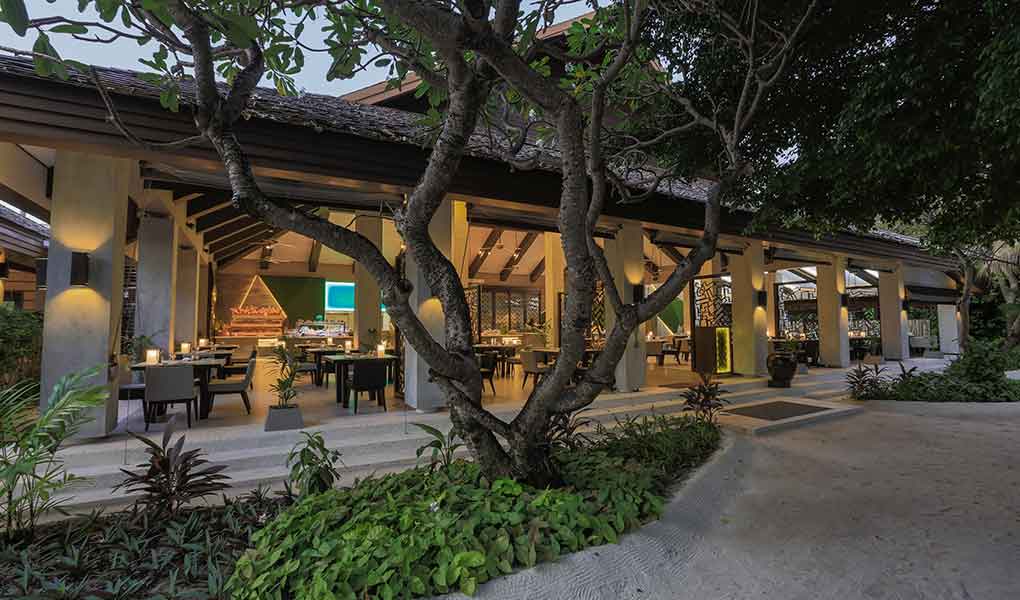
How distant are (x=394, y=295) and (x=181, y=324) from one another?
393 inches

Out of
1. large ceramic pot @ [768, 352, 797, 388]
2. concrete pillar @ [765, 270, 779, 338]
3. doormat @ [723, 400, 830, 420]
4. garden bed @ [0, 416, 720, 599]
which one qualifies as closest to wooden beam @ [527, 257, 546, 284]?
concrete pillar @ [765, 270, 779, 338]

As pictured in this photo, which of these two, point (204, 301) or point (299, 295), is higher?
point (299, 295)

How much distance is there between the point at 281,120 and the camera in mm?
5273

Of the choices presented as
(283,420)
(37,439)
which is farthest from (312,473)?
(283,420)

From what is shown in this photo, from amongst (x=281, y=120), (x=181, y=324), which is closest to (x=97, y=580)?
(x=281, y=120)

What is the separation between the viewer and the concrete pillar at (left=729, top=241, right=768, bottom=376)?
34.4 ft

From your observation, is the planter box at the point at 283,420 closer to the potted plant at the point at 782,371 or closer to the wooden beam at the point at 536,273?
the potted plant at the point at 782,371

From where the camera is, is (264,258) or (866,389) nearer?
(866,389)

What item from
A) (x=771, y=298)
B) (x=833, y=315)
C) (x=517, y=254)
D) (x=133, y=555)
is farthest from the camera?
(x=517, y=254)

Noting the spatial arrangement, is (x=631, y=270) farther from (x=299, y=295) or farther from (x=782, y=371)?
(x=299, y=295)

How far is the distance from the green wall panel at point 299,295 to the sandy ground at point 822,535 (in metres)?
16.0

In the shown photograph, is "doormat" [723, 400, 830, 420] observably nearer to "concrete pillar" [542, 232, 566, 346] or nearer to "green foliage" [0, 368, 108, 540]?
"concrete pillar" [542, 232, 566, 346]

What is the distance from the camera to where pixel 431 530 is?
238 cm

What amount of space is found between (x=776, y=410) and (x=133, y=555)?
24.0ft
